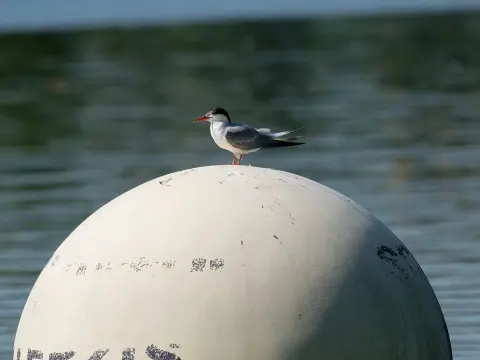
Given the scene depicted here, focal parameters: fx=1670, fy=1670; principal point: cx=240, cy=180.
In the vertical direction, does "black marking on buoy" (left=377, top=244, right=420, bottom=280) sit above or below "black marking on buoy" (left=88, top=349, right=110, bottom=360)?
above

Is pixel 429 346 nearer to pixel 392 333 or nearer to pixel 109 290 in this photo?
pixel 392 333

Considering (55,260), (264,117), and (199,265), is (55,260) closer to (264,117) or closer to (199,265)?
(199,265)

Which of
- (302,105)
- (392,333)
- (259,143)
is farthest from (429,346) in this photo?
(302,105)

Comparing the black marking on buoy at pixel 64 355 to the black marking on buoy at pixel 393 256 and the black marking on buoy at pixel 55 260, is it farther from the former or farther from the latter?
the black marking on buoy at pixel 393 256

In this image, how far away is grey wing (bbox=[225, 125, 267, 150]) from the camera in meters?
8.96

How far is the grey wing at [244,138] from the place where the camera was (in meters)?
8.96

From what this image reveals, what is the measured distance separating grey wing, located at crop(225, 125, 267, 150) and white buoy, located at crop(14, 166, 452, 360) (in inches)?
53.0

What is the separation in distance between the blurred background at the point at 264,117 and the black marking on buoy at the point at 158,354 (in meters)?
5.12

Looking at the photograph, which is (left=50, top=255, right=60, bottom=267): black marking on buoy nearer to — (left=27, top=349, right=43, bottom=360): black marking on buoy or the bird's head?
(left=27, top=349, right=43, bottom=360): black marking on buoy

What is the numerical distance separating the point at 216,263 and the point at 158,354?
458mm

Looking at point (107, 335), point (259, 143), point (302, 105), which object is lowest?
point (107, 335)

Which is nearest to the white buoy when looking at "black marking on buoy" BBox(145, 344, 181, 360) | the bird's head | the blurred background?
"black marking on buoy" BBox(145, 344, 181, 360)

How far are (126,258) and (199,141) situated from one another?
55.1 feet

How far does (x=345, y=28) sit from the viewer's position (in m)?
49.4
